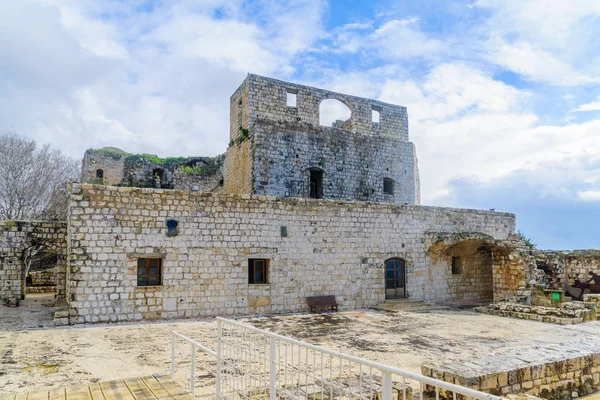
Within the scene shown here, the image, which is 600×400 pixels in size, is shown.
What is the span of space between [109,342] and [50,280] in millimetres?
15803

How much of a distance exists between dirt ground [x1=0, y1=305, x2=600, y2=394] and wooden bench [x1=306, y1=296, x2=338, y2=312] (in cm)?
54

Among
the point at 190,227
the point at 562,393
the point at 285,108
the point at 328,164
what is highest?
the point at 285,108

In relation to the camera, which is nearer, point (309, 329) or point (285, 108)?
point (309, 329)

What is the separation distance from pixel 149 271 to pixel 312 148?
10.5m

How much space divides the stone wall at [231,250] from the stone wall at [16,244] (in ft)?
14.7

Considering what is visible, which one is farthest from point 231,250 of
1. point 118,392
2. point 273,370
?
point 273,370

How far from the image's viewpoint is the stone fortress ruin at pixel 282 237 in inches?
460

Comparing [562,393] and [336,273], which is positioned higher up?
[336,273]

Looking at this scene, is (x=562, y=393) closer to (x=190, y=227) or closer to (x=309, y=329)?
(x=309, y=329)

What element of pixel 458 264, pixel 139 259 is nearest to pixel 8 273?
pixel 139 259

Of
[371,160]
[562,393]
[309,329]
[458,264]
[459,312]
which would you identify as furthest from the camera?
[371,160]

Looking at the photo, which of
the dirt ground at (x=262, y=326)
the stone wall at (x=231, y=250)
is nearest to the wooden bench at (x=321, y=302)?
the stone wall at (x=231, y=250)

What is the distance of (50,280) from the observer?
22047mm

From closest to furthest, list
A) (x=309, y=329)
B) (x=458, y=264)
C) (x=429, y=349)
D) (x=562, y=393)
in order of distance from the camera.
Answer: (x=562, y=393) → (x=429, y=349) → (x=309, y=329) → (x=458, y=264)
